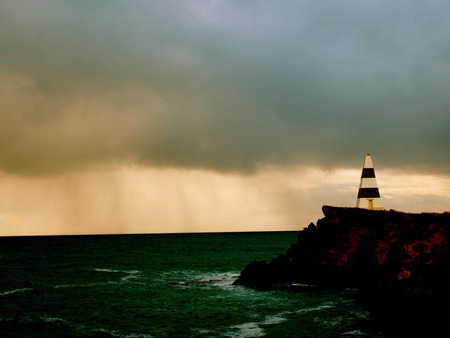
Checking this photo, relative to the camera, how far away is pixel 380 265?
2997 centimetres

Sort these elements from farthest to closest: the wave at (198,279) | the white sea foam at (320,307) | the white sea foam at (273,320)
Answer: the wave at (198,279), the white sea foam at (320,307), the white sea foam at (273,320)

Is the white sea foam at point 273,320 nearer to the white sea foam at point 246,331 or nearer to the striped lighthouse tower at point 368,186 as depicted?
the white sea foam at point 246,331

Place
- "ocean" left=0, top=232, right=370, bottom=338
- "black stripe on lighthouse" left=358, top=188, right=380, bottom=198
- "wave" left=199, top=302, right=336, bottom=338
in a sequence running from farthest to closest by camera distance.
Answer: "black stripe on lighthouse" left=358, top=188, right=380, bottom=198, "ocean" left=0, top=232, right=370, bottom=338, "wave" left=199, top=302, right=336, bottom=338

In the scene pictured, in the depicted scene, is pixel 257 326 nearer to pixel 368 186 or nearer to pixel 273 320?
pixel 273 320

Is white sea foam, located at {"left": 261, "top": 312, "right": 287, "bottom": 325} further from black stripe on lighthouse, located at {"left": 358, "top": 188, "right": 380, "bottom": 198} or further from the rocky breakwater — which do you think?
black stripe on lighthouse, located at {"left": 358, "top": 188, "right": 380, "bottom": 198}

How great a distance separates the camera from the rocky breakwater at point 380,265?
19406mm

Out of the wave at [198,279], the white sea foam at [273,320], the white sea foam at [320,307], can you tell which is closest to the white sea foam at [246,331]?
the white sea foam at [273,320]

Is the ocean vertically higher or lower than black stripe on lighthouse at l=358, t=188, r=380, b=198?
lower

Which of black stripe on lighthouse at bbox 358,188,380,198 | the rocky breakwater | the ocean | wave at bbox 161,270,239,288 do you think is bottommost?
wave at bbox 161,270,239,288

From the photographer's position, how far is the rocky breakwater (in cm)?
1941

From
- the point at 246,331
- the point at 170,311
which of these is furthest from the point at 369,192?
the point at 170,311

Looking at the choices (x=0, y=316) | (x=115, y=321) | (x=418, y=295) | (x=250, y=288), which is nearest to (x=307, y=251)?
(x=250, y=288)

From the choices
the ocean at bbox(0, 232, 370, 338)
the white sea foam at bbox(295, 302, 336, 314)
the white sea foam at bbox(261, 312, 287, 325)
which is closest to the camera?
the ocean at bbox(0, 232, 370, 338)

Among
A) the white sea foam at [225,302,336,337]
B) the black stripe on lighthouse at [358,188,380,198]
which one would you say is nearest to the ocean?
the white sea foam at [225,302,336,337]
